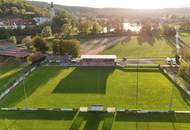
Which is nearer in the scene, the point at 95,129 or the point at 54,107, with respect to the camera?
the point at 95,129

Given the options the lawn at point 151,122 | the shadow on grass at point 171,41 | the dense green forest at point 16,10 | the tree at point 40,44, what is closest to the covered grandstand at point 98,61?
the tree at point 40,44

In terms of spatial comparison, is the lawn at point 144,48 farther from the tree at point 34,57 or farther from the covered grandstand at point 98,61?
the tree at point 34,57

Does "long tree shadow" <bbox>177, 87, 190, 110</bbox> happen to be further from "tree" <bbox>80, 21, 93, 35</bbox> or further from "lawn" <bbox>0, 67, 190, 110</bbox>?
"tree" <bbox>80, 21, 93, 35</bbox>

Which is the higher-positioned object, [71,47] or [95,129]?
[71,47]

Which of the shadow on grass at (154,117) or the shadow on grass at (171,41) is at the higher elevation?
the shadow on grass at (171,41)

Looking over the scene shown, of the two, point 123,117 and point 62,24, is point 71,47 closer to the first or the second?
point 123,117

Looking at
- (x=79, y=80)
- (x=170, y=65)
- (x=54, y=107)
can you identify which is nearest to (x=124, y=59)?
(x=170, y=65)
